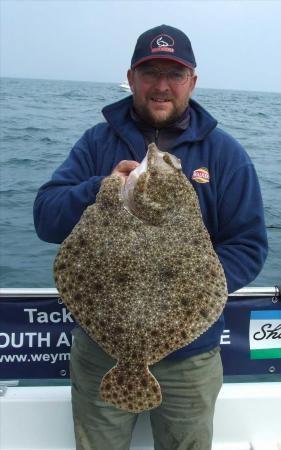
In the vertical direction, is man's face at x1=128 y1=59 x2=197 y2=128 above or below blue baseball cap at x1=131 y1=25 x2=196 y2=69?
below

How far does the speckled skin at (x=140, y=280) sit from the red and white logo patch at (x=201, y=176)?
0.42 m

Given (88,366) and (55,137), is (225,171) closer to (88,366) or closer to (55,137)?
(88,366)

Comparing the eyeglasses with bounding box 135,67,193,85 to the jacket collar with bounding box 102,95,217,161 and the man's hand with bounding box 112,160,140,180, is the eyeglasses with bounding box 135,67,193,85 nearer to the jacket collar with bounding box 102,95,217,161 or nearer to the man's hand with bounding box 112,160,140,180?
the jacket collar with bounding box 102,95,217,161

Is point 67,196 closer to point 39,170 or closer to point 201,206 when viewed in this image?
point 201,206

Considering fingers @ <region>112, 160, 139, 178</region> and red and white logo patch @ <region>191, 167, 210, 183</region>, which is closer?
fingers @ <region>112, 160, 139, 178</region>

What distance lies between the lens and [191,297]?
2.19m

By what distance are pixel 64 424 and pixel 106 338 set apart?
1.46 m

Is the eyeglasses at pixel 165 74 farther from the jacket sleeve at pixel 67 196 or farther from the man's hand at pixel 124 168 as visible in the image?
the man's hand at pixel 124 168

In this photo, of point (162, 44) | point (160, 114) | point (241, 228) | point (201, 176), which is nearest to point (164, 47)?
point (162, 44)

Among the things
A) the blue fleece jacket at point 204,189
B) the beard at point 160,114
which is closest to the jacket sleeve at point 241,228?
the blue fleece jacket at point 204,189

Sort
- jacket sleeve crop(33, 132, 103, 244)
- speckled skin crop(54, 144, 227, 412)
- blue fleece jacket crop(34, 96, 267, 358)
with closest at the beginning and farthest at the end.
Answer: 1. speckled skin crop(54, 144, 227, 412)
2. jacket sleeve crop(33, 132, 103, 244)
3. blue fleece jacket crop(34, 96, 267, 358)

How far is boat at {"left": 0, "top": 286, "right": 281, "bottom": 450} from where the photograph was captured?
3.36 m

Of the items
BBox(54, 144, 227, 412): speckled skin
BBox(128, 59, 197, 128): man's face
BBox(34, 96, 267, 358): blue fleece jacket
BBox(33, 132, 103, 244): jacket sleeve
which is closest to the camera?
BBox(54, 144, 227, 412): speckled skin

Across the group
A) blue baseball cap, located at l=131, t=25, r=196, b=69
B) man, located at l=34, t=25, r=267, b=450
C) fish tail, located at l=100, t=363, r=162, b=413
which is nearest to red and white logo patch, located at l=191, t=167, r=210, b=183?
man, located at l=34, t=25, r=267, b=450
